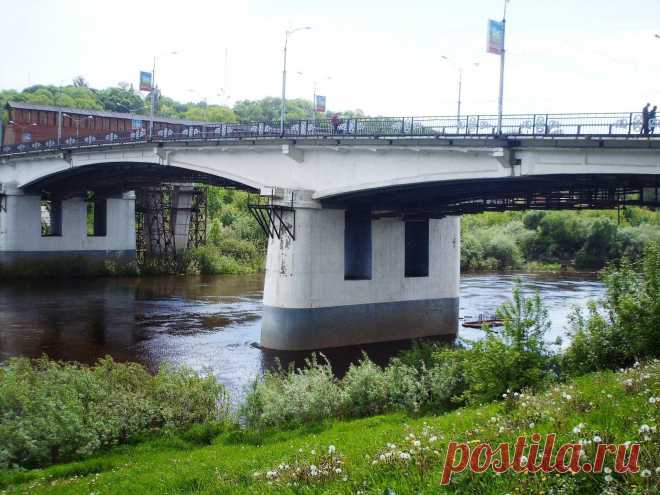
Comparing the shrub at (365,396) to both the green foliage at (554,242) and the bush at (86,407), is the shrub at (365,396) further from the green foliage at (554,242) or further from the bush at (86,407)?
the green foliage at (554,242)

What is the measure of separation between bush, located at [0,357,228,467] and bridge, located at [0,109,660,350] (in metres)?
14.0

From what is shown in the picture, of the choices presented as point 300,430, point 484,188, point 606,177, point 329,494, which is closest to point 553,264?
point 484,188

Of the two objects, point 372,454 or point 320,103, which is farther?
point 320,103

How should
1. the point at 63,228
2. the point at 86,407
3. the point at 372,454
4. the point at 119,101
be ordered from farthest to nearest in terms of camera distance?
1. the point at 119,101
2. the point at 63,228
3. the point at 86,407
4. the point at 372,454

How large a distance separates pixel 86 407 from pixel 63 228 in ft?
166

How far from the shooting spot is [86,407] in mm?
18031

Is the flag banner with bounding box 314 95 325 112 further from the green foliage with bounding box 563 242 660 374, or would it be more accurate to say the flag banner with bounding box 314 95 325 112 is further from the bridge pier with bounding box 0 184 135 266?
the bridge pier with bounding box 0 184 135 266

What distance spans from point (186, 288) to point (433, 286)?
77.7 ft

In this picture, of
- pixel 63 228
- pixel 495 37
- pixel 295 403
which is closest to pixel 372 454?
pixel 295 403

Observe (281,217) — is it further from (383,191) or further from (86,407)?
(86,407)

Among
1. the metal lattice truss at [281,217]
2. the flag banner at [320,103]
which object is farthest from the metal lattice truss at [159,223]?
the metal lattice truss at [281,217]

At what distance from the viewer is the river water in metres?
32.2

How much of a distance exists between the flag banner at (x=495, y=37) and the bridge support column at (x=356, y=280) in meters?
11.0

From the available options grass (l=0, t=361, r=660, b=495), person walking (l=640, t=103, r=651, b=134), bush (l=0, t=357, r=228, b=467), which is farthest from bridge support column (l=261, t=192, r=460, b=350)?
grass (l=0, t=361, r=660, b=495)
